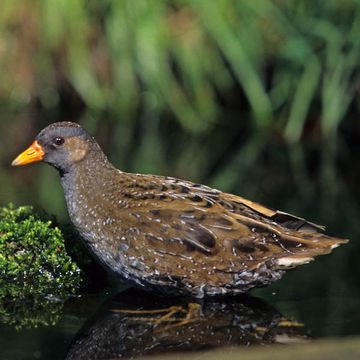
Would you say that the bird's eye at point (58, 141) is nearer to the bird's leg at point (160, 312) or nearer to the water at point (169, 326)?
the water at point (169, 326)

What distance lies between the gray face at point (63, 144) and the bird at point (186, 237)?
0.18 metres

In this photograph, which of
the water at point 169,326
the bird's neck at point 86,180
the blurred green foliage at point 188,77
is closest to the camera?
the water at point 169,326

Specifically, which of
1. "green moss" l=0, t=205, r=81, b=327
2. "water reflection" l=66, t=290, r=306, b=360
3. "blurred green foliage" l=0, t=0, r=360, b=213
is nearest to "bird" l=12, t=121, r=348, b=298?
"water reflection" l=66, t=290, r=306, b=360

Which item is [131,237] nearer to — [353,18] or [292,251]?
[292,251]

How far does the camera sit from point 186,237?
5.64 meters

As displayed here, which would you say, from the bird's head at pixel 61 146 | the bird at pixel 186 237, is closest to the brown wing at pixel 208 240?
the bird at pixel 186 237

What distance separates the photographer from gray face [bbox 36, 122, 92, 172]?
598cm

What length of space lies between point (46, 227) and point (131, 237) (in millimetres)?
643

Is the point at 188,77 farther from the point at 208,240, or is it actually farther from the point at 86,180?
the point at 208,240

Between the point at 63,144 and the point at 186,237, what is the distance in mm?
947

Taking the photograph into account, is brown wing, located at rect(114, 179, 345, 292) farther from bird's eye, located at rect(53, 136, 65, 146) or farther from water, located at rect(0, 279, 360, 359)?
bird's eye, located at rect(53, 136, 65, 146)

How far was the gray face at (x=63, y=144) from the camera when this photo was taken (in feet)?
19.6

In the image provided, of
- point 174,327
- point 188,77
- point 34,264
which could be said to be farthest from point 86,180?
point 188,77

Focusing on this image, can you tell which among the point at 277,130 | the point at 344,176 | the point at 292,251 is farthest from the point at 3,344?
the point at 277,130
